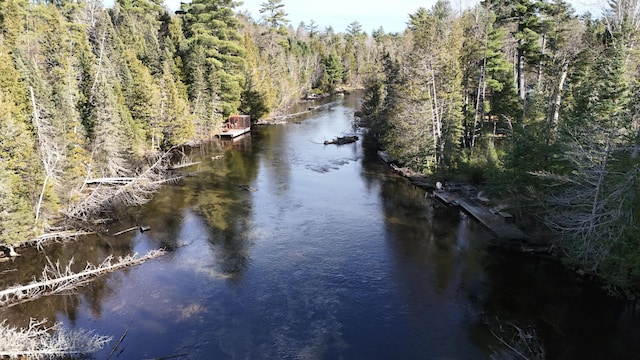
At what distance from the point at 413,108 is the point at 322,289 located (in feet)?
64.4

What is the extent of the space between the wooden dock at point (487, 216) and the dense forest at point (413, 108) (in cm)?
102

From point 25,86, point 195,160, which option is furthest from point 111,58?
point 25,86

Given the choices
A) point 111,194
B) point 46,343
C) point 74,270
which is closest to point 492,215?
point 74,270

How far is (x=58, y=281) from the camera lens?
18375mm

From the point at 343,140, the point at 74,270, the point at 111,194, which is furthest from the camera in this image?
the point at 343,140

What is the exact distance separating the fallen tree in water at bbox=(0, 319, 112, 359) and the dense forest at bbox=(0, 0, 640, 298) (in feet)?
23.6

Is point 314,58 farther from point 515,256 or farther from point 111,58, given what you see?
point 515,256

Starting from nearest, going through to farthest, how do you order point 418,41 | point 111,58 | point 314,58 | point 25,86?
point 25,86 < point 418,41 < point 111,58 < point 314,58

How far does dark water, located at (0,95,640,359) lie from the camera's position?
15.7 m

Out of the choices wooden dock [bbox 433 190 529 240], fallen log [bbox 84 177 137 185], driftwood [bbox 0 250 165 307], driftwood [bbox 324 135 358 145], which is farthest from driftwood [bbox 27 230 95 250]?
driftwood [bbox 324 135 358 145]

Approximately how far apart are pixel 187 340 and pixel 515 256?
15927mm

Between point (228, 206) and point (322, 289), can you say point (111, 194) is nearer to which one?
point (228, 206)

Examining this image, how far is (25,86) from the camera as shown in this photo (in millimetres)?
25750

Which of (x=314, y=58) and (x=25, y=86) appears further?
(x=314, y=58)
